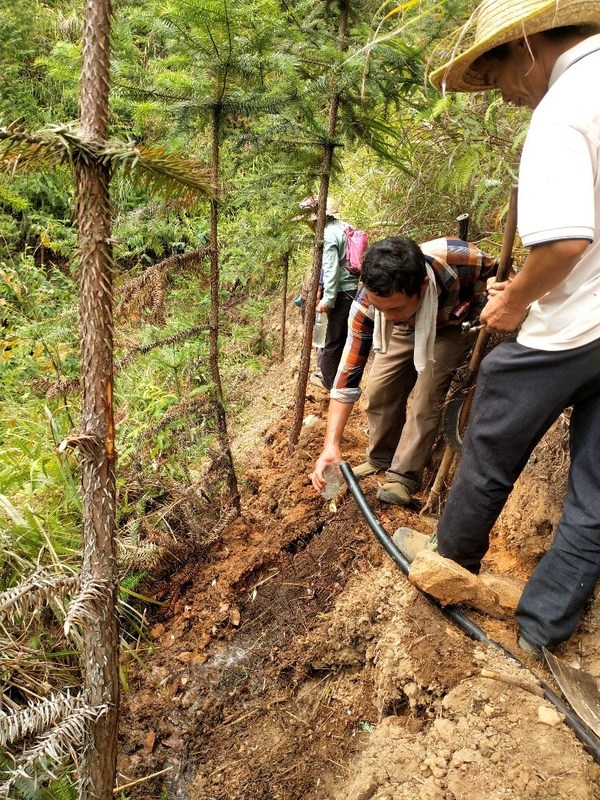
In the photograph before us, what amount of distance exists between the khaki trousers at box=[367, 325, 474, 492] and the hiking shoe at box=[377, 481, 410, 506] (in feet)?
0.23

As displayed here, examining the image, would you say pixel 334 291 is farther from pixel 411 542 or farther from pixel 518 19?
pixel 518 19

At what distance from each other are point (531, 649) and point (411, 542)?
795 millimetres

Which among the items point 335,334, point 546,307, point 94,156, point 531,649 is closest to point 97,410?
point 94,156

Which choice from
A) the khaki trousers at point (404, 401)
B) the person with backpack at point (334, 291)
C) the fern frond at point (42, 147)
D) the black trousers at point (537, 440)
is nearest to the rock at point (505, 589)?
the black trousers at point (537, 440)

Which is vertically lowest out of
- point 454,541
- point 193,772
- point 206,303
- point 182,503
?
point 193,772

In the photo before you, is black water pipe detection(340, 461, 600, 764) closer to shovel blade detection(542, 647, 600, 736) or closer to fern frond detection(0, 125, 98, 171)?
shovel blade detection(542, 647, 600, 736)

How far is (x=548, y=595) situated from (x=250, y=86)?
2697 millimetres

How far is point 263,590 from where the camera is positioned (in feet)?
10.2

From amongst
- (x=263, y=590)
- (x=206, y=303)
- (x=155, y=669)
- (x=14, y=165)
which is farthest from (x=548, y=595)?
(x=206, y=303)

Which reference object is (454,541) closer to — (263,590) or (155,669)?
(263,590)

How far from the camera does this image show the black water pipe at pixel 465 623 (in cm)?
178

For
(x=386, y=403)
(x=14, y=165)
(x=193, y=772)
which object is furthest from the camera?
(x=386, y=403)

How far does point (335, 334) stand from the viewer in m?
5.42

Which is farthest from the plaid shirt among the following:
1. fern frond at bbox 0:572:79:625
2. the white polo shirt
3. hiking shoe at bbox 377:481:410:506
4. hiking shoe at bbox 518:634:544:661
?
fern frond at bbox 0:572:79:625
